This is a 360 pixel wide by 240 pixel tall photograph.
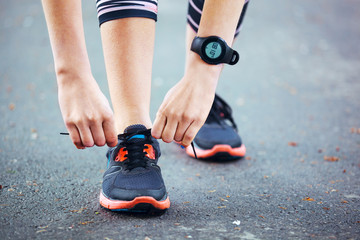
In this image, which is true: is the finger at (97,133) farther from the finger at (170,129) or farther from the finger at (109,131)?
the finger at (170,129)

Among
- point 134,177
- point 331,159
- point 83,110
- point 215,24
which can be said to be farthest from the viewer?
point 331,159

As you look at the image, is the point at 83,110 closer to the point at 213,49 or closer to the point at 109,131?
the point at 109,131

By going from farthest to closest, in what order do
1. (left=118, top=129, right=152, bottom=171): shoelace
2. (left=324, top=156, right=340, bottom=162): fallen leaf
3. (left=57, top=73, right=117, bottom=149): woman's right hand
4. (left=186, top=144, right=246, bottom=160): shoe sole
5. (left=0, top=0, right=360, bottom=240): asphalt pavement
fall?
(left=324, top=156, right=340, bottom=162): fallen leaf < (left=186, top=144, right=246, bottom=160): shoe sole < (left=118, top=129, right=152, bottom=171): shoelace < (left=0, top=0, right=360, bottom=240): asphalt pavement < (left=57, top=73, right=117, bottom=149): woman's right hand

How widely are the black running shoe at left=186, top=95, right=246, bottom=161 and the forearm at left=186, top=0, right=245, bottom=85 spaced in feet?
2.56

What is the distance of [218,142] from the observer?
6.14ft

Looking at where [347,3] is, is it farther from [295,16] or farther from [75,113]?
[75,113]

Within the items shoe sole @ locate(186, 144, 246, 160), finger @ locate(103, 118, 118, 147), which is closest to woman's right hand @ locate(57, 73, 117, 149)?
Answer: finger @ locate(103, 118, 118, 147)

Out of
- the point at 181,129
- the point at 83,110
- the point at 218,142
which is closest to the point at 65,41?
the point at 83,110

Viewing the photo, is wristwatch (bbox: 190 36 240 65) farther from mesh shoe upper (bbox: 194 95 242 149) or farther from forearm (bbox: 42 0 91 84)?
mesh shoe upper (bbox: 194 95 242 149)

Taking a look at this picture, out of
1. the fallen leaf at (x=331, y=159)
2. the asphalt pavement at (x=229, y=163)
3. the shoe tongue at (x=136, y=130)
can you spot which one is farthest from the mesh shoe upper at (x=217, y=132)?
the shoe tongue at (x=136, y=130)

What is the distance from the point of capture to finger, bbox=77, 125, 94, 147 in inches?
40.4

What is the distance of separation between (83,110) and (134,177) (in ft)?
1.16

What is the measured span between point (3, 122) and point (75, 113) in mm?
1635

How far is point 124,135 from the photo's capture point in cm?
127
